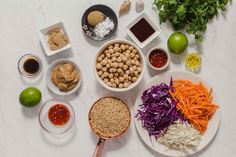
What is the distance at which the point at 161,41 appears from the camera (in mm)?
1983

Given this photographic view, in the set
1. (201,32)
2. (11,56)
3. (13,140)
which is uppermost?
(11,56)

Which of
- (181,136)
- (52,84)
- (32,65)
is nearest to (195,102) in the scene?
(181,136)

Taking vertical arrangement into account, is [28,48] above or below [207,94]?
above

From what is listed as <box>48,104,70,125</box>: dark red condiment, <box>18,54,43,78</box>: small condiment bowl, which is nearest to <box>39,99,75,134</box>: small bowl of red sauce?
<box>48,104,70,125</box>: dark red condiment

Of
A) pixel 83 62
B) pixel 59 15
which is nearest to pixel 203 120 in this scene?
pixel 83 62

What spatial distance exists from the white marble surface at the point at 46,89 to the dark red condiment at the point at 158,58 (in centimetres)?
6

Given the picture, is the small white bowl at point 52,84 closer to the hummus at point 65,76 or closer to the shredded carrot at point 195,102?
the hummus at point 65,76

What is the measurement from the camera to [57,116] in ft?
6.43

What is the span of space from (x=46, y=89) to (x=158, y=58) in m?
0.54

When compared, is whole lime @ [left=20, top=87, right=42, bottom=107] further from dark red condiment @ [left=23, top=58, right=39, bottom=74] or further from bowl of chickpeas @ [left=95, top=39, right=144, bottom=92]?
bowl of chickpeas @ [left=95, top=39, right=144, bottom=92]

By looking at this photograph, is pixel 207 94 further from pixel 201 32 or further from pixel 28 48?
pixel 28 48

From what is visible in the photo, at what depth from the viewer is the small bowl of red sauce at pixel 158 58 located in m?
1.92

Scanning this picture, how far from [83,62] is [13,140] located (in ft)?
1.60

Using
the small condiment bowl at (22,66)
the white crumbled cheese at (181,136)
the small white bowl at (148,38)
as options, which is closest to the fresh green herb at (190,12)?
the small white bowl at (148,38)
